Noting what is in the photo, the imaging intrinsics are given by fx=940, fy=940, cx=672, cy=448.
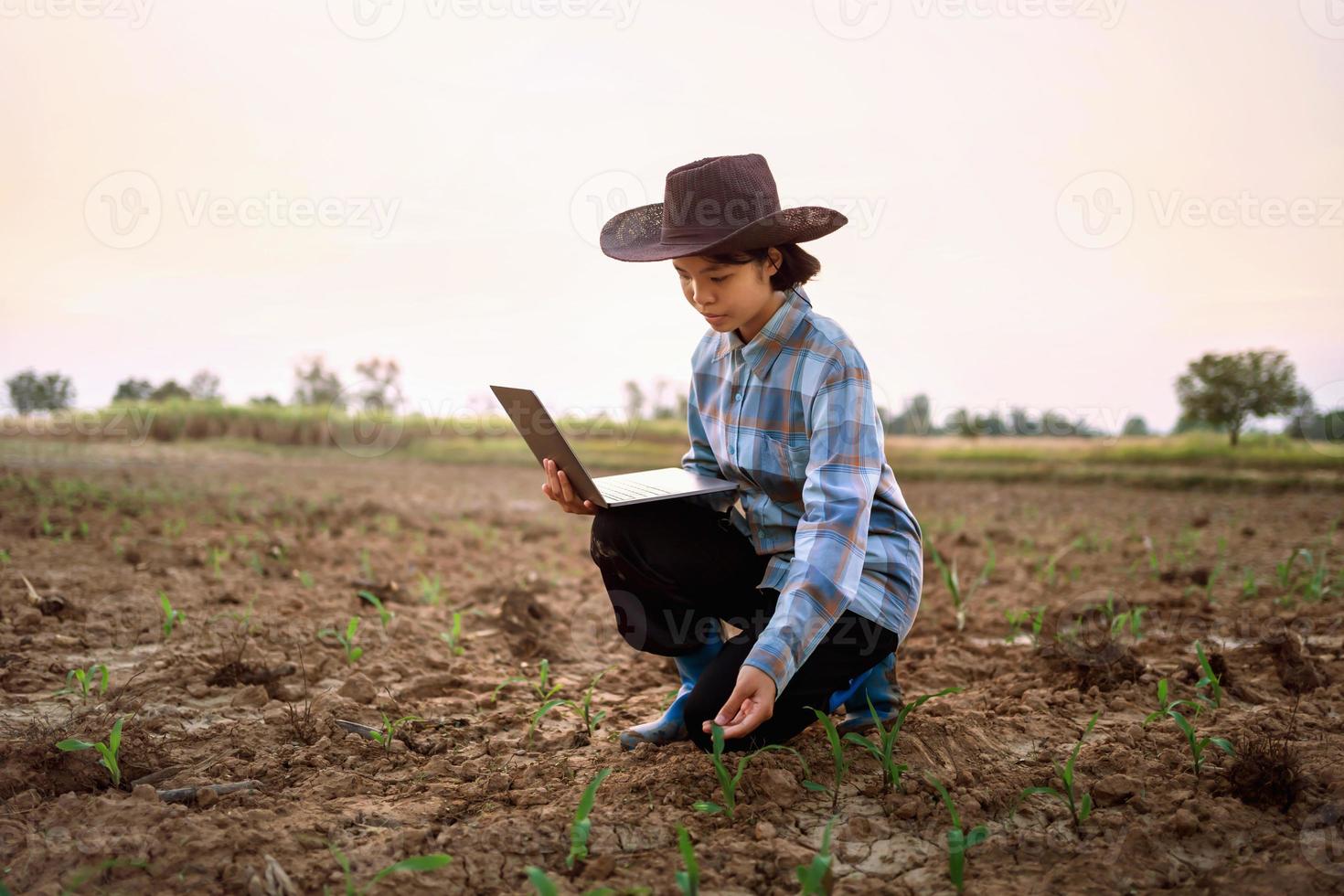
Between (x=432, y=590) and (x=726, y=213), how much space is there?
249cm

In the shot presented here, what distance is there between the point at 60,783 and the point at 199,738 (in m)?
0.35

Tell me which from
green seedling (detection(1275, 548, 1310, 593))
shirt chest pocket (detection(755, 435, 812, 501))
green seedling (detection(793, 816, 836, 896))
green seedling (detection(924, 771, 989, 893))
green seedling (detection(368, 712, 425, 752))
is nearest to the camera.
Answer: green seedling (detection(793, 816, 836, 896))

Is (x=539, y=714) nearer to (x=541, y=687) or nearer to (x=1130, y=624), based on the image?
(x=541, y=687)

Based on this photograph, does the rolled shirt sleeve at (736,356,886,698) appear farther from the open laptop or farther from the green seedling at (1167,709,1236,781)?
the green seedling at (1167,709,1236,781)

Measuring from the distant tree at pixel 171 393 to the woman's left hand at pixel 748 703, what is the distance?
11.1 metres

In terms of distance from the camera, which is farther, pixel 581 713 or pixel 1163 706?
pixel 581 713

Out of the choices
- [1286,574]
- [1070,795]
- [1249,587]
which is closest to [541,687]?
[1070,795]

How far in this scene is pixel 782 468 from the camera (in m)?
2.35

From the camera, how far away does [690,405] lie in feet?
8.89

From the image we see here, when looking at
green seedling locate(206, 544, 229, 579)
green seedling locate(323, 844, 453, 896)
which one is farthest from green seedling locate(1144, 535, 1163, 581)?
green seedling locate(206, 544, 229, 579)

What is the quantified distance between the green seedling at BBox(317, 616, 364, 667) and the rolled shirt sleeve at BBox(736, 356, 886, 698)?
160 cm

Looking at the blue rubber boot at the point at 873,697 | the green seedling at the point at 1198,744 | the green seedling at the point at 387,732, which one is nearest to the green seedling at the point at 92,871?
the green seedling at the point at 387,732

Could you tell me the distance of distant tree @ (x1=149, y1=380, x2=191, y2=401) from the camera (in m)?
11.2

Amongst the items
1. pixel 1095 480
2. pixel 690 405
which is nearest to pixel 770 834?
pixel 690 405
